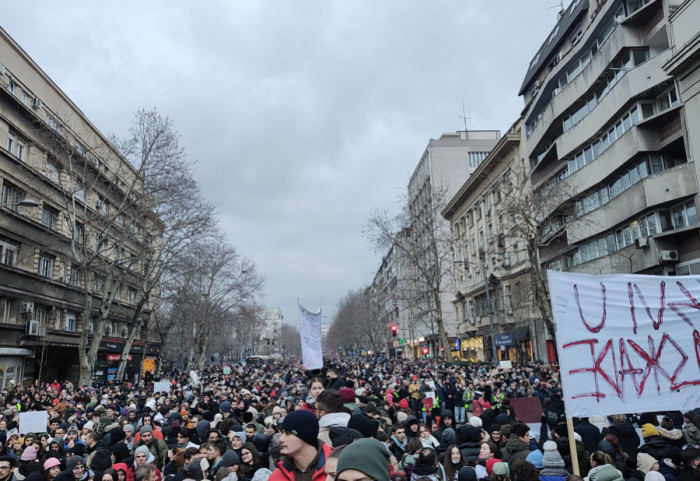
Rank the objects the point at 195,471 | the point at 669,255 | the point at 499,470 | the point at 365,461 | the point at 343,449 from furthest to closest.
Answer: the point at 669,255 < the point at 195,471 < the point at 499,470 < the point at 343,449 < the point at 365,461

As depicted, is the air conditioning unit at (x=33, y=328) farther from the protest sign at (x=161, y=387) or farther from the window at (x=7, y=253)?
the protest sign at (x=161, y=387)

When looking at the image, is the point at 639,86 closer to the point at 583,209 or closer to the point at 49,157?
the point at 583,209

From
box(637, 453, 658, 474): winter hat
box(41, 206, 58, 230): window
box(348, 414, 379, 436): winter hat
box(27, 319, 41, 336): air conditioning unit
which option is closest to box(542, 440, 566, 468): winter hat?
box(637, 453, 658, 474): winter hat

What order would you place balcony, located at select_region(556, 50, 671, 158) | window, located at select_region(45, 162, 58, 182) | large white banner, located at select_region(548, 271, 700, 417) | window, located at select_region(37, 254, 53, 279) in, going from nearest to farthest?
1. large white banner, located at select_region(548, 271, 700, 417)
2. balcony, located at select_region(556, 50, 671, 158)
3. window, located at select_region(45, 162, 58, 182)
4. window, located at select_region(37, 254, 53, 279)

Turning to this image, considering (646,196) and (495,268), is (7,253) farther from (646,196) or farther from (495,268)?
(495,268)

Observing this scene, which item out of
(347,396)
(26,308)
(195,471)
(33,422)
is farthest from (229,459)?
(26,308)

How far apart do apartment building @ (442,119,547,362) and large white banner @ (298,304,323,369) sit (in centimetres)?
A: 2507

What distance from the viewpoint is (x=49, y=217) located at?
3309 centimetres

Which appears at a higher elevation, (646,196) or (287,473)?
(646,196)

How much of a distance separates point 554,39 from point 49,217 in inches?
1361

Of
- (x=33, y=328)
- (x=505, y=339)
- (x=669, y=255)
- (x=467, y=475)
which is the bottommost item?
(x=467, y=475)

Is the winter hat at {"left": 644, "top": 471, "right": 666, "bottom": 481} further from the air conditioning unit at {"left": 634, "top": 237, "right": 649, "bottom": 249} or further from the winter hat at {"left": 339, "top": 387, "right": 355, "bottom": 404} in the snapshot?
the air conditioning unit at {"left": 634, "top": 237, "right": 649, "bottom": 249}

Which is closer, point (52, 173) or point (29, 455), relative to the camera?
point (29, 455)

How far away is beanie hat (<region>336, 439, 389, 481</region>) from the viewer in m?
2.54
